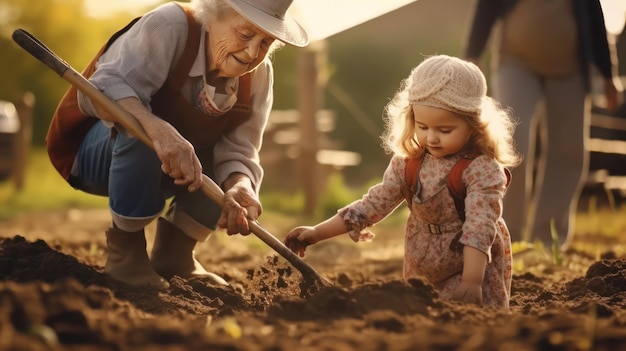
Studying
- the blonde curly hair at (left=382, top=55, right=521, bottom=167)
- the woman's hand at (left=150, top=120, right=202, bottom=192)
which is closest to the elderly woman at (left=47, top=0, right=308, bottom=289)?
the woman's hand at (left=150, top=120, right=202, bottom=192)

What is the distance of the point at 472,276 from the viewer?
9.04 ft

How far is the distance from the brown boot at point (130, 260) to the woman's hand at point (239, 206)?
296 mm

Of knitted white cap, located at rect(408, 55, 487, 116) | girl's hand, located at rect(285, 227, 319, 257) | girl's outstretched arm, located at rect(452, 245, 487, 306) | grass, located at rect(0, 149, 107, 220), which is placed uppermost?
knitted white cap, located at rect(408, 55, 487, 116)

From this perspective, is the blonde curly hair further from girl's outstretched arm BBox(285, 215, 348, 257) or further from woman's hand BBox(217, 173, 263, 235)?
woman's hand BBox(217, 173, 263, 235)

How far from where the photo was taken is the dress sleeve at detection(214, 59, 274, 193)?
11.1 feet

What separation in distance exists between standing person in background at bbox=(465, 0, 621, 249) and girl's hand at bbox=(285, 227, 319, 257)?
6.92ft

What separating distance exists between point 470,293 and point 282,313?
25.9 inches

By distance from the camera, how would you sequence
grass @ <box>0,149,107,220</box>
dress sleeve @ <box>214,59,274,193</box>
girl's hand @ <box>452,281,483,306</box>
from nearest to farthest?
girl's hand @ <box>452,281,483,306</box>, dress sleeve @ <box>214,59,274,193</box>, grass @ <box>0,149,107,220</box>

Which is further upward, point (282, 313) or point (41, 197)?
point (282, 313)

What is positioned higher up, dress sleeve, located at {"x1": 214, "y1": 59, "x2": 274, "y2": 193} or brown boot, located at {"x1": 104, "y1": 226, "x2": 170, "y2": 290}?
dress sleeve, located at {"x1": 214, "y1": 59, "x2": 274, "y2": 193}

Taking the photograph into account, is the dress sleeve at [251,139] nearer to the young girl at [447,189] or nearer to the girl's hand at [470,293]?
the young girl at [447,189]

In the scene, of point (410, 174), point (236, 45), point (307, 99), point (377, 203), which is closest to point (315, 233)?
point (377, 203)

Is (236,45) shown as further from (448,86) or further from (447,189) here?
(447,189)

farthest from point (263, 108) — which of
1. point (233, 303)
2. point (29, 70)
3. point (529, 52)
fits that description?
point (29, 70)
